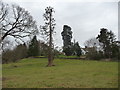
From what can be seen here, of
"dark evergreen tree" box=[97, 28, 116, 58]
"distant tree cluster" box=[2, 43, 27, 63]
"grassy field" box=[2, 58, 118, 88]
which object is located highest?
"dark evergreen tree" box=[97, 28, 116, 58]

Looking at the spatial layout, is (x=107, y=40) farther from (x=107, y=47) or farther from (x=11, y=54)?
(x=11, y=54)

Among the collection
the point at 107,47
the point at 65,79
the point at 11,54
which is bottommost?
the point at 65,79

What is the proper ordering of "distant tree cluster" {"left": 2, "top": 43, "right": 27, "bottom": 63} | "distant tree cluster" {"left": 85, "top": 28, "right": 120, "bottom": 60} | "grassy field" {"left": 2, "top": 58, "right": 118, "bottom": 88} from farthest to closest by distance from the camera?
"distant tree cluster" {"left": 85, "top": 28, "right": 120, "bottom": 60}, "distant tree cluster" {"left": 2, "top": 43, "right": 27, "bottom": 63}, "grassy field" {"left": 2, "top": 58, "right": 118, "bottom": 88}

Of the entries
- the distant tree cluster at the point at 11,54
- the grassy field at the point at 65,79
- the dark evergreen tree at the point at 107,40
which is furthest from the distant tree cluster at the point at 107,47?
the grassy field at the point at 65,79

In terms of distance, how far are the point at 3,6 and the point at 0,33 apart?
3529 mm

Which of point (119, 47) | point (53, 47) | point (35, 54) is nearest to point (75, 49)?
point (35, 54)

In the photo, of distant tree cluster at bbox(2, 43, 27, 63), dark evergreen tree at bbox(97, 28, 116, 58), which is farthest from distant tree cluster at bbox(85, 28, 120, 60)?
distant tree cluster at bbox(2, 43, 27, 63)

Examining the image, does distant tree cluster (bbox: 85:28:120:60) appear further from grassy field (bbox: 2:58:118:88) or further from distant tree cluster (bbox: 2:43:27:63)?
grassy field (bbox: 2:58:118:88)

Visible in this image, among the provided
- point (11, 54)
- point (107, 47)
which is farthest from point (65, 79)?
point (107, 47)

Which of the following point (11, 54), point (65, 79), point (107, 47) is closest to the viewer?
point (65, 79)

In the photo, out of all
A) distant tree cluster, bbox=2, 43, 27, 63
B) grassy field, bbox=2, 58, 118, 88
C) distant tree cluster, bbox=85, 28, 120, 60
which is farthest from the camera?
distant tree cluster, bbox=85, 28, 120, 60

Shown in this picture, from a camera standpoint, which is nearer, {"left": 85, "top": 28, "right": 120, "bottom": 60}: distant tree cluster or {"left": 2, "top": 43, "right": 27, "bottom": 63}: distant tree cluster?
{"left": 2, "top": 43, "right": 27, "bottom": 63}: distant tree cluster

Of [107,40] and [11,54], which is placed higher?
[107,40]

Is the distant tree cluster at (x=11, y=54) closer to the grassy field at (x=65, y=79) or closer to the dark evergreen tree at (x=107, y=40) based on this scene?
the grassy field at (x=65, y=79)
